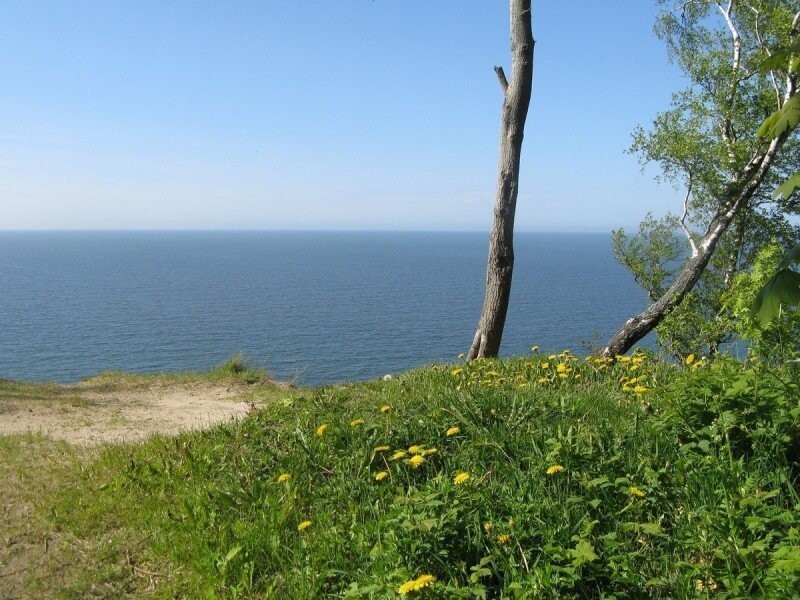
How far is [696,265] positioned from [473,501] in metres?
12.9

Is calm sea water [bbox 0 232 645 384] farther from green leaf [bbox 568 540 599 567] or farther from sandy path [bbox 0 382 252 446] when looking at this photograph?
green leaf [bbox 568 540 599 567]

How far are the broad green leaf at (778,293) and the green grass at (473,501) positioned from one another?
3.61 ft

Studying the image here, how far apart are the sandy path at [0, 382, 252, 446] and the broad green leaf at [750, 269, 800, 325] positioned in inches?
260

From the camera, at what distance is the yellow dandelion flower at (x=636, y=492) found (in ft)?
12.3

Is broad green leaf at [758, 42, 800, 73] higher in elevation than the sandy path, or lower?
higher

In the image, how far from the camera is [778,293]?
2.30 metres

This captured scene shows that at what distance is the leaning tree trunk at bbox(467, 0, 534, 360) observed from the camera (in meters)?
11.6

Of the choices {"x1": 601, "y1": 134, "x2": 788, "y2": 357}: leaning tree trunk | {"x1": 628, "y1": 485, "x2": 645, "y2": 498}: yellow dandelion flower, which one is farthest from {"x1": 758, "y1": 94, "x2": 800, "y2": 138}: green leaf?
{"x1": 601, "y1": 134, "x2": 788, "y2": 357}: leaning tree trunk

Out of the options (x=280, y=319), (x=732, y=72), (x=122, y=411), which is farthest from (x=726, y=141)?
(x=280, y=319)

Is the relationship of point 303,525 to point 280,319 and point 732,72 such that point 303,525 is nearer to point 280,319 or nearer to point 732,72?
point 732,72

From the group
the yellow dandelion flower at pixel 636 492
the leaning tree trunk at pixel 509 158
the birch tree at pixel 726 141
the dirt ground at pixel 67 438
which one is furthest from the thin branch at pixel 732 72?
the yellow dandelion flower at pixel 636 492

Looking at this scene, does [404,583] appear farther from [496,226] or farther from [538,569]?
[496,226]

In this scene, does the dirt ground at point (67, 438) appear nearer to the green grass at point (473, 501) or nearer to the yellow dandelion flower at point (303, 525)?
the green grass at point (473, 501)

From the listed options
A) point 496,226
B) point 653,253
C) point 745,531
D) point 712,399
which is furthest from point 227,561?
point 653,253
